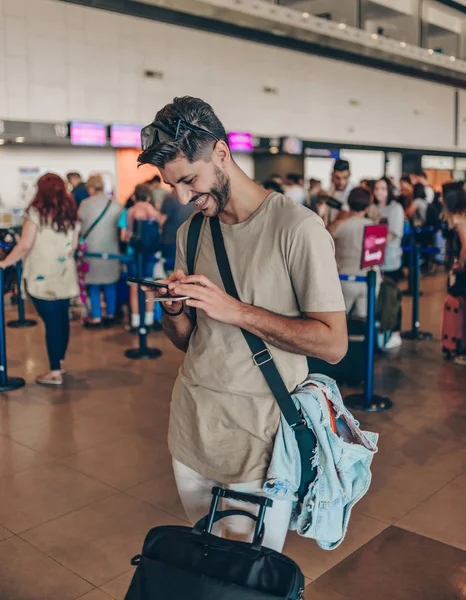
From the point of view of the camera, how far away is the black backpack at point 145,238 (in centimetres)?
671

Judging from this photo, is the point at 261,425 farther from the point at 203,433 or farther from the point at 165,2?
the point at 165,2

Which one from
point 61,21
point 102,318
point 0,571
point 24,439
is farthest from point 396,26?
point 0,571

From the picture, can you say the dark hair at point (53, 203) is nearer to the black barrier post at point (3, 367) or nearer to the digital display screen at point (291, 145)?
the black barrier post at point (3, 367)

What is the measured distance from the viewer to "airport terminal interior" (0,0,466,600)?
68.6 inches

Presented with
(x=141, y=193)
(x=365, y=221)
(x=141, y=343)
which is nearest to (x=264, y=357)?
(x=365, y=221)

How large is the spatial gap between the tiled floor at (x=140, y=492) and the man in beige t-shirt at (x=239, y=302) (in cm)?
132

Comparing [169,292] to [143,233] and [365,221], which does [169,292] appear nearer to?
[365,221]

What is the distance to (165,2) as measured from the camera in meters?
13.1

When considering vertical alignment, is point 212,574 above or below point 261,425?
below

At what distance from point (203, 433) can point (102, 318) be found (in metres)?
6.95

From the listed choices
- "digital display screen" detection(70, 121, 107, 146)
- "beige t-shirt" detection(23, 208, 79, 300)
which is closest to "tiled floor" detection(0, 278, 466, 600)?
"beige t-shirt" detection(23, 208, 79, 300)

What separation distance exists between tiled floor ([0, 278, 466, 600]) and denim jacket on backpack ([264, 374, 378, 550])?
46.0 inches

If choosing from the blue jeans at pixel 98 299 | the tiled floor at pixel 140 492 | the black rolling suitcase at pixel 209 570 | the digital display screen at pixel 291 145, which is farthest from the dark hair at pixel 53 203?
the digital display screen at pixel 291 145

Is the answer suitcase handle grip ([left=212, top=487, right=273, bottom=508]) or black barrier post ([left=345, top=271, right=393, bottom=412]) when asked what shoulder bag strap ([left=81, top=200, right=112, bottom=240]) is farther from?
suitcase handle grip ([left=212, top=487, right=273, bottom=508])
